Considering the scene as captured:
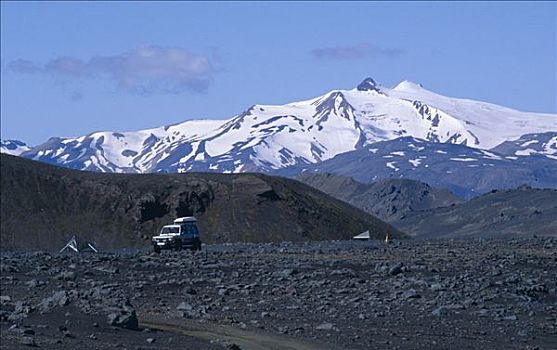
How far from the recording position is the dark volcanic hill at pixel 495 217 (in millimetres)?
110125

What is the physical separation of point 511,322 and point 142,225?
66.7 meters

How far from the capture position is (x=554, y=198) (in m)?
127

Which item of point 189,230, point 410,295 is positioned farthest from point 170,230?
point 410,295

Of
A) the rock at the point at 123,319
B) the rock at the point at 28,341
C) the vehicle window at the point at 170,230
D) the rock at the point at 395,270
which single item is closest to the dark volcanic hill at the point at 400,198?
the vehicle window at the point at 170,230

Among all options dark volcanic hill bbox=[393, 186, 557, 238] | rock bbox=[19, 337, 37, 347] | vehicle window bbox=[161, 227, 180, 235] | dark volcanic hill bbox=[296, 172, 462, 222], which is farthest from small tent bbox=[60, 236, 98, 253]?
dark volcanic hill bbox=[296, 172, 462, 222]

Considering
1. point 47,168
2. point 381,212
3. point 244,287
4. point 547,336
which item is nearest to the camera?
point 547,336

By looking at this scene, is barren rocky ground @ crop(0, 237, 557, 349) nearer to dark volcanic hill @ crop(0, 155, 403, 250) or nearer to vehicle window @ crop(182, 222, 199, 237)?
vehicle window @ crop(182, 222, 199, 237)

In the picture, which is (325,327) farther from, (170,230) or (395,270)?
(170,230)

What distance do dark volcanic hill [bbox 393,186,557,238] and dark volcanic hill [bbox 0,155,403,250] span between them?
13.7 m

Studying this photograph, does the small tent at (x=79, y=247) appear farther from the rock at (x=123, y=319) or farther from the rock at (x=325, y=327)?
the rock at (x=123, y=319)

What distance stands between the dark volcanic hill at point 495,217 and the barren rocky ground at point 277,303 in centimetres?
6187

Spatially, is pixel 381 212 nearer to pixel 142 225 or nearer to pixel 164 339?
pixel 142 225

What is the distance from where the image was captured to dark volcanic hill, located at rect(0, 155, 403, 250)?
303 ft

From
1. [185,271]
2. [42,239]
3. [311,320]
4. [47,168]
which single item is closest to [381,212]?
[47,168]
